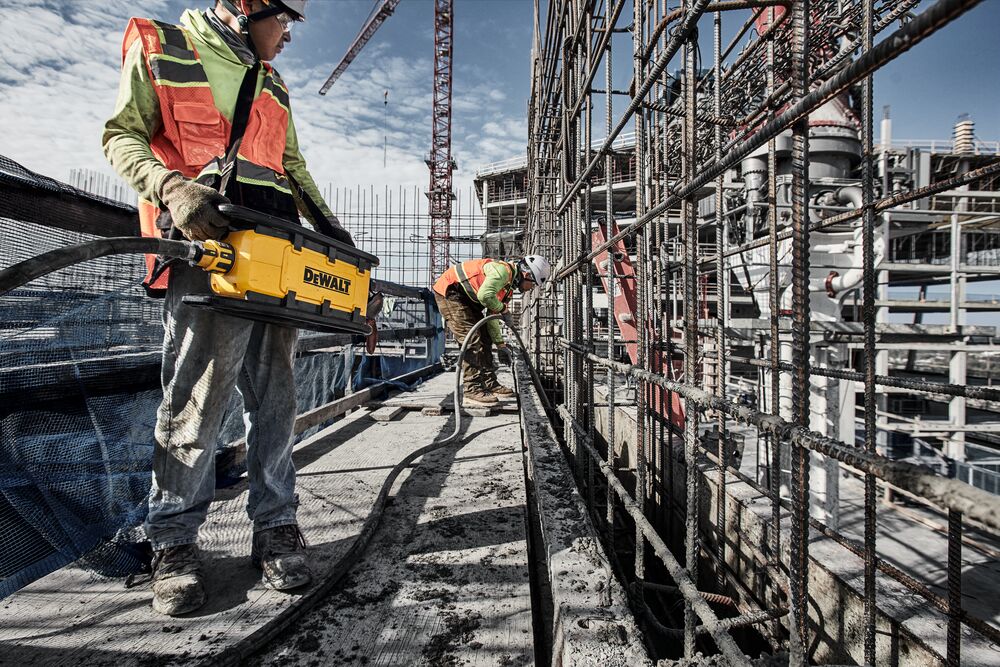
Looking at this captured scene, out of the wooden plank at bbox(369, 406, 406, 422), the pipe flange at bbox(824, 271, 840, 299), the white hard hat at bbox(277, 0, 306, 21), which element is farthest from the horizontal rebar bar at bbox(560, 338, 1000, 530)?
the pipe flange at bbox(824, 271, 840, 299)

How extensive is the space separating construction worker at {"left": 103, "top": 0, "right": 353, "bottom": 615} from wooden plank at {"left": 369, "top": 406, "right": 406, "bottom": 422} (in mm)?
1848

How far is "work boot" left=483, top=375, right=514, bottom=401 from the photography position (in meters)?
4.50

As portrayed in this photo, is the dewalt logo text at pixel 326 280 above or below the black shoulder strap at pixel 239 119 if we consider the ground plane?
below

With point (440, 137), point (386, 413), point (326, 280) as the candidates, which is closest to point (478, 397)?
point (386, 413)

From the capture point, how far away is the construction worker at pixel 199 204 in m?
1.32

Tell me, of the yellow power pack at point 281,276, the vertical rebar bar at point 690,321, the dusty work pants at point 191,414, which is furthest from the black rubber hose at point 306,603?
the vertical rebar bar at point 690,321

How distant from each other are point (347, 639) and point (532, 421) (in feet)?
7.21

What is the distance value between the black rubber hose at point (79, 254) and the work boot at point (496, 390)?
11.2 ft

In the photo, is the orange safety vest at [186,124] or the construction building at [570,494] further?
the orange safety vest at [186,124]

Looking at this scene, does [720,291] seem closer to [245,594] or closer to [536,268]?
[245,594]

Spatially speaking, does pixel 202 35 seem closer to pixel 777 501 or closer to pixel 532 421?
pixel 777 501

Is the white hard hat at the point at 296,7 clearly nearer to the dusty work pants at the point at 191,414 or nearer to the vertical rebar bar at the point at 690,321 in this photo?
the dusty work pants at the point at 191,414

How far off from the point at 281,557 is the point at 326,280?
848mm

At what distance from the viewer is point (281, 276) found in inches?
53.6
